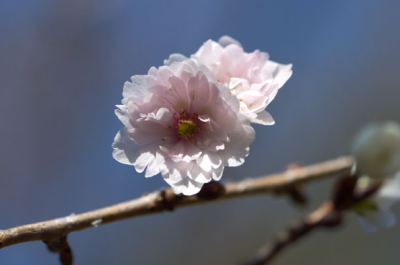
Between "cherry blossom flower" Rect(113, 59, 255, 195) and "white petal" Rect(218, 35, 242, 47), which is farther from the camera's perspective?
"white petal" Rect(218, 35, 242, 47)

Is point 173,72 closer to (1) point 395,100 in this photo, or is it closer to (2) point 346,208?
(2) point 346,208

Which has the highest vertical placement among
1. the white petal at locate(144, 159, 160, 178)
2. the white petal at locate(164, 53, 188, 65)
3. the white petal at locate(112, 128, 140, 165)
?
the white petal at locate(164, 53, 188, 65)

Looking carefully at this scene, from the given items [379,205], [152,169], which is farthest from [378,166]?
[152,169]

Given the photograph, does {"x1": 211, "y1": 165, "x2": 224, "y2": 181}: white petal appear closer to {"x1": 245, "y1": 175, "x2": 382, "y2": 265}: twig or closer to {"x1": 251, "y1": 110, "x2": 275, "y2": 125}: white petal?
{"x1": 251, "y1": 110, "x2": 275, "y2": 125}: white petal

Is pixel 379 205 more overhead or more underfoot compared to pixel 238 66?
more underfoot

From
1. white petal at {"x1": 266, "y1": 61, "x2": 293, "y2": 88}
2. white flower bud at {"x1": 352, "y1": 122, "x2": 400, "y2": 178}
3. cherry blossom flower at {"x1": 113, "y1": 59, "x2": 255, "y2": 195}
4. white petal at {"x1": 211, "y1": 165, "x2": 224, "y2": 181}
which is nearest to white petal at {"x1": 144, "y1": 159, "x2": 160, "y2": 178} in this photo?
cherry blossom flower at {"x1": 113, "y1": 59, "x2": 255, "y2": 195}

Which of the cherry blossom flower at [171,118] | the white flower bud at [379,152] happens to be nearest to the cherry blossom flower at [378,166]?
the white flower bud at [379,152]

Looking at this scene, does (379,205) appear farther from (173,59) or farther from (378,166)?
(173,59)
